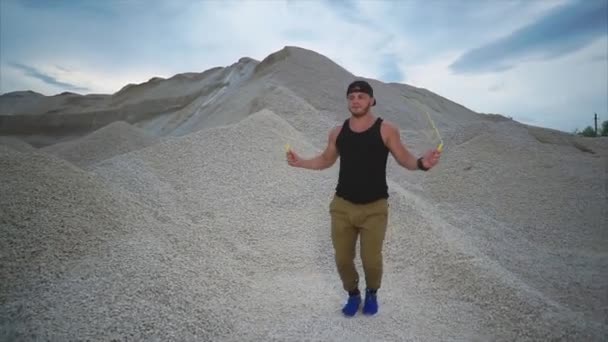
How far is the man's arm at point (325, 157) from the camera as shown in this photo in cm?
245

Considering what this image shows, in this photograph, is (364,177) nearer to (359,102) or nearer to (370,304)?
(359,102)

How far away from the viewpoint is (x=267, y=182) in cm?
483

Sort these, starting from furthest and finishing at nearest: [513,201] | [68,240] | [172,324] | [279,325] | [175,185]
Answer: [513,201]
[175,185]
[68,240]
[279,325]
[172,324]

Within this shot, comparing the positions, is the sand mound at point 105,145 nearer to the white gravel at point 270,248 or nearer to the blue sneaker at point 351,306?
the white gravel at point 270,248

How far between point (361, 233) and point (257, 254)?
59.1 inches

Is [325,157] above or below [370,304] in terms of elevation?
above

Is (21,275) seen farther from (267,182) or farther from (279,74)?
(279,74)

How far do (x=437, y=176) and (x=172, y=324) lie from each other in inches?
195

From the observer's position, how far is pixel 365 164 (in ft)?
7.46

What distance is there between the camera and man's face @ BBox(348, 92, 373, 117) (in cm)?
228

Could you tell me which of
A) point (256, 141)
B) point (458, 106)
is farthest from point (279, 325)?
point (458, 106)

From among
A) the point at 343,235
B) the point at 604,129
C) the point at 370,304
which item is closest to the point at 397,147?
the point at 343,235

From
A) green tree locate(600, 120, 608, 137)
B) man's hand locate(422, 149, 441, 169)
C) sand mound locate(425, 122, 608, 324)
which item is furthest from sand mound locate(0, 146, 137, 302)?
green tree locate(600, 120, 608, 137)

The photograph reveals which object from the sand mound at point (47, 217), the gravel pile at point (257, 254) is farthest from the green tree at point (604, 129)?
the sand mound at point (47, 217)
